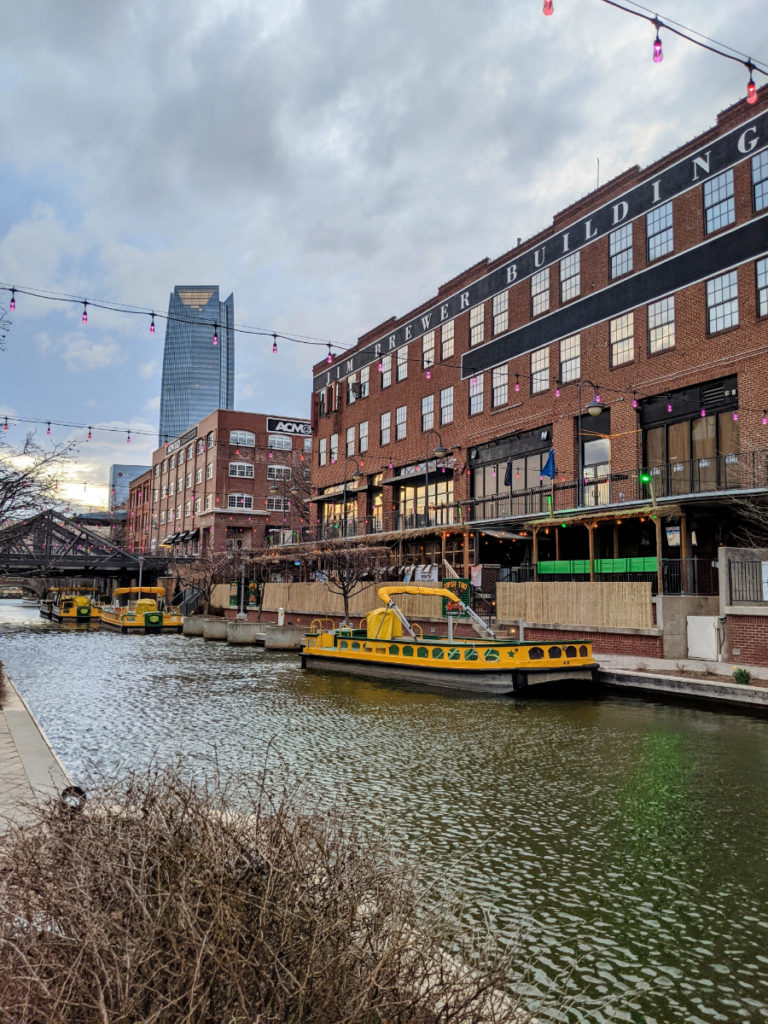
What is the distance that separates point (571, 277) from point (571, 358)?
4.12 meters

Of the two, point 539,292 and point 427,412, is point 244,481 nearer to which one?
point 427,412

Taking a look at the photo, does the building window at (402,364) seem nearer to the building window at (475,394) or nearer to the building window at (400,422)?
the building window at (400,422)

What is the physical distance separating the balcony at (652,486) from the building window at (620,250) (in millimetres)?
9535

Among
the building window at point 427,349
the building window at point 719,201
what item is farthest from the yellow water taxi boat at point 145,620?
the building window at point 719,201

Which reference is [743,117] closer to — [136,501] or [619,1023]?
[619,1023]

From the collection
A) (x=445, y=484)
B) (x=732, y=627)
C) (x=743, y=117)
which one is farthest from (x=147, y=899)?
(x=445, y=484)

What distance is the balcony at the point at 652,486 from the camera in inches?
1009

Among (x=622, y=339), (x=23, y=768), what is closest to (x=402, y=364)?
(x=622, y=339)

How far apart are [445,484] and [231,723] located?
2928cm

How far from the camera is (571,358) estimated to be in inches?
1394

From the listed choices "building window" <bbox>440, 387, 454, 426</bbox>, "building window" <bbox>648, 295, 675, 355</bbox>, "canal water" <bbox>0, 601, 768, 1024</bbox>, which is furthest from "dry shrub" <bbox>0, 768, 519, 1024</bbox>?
"building window" <bbox>440, 387, 454, 426</bbox>

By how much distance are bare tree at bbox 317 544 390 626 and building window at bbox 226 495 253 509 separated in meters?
34.0

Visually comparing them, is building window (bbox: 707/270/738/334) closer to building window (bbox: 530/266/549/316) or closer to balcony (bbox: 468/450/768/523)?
balcony (bbox: 468/450/768/523)

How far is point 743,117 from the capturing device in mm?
28031
